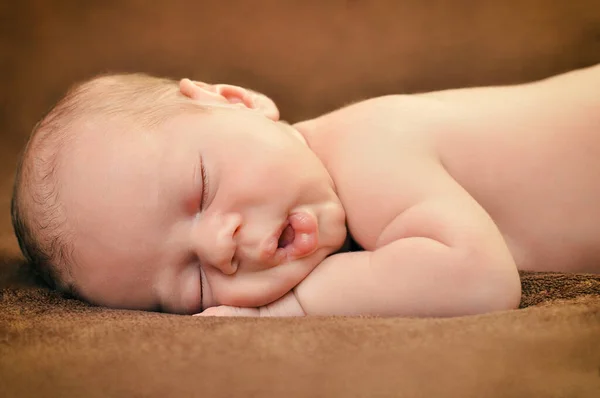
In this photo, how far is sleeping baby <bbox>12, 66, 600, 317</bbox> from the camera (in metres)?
0.83

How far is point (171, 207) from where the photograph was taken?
0.85 meters

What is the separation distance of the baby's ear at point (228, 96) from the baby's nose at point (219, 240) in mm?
252

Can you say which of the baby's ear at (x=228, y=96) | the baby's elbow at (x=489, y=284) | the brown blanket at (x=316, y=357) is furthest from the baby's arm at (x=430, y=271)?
the baby's ear at (x=228, y=96)

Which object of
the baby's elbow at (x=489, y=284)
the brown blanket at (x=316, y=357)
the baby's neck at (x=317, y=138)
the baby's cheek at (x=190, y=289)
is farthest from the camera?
the baby's neck at (x=317, y=138)

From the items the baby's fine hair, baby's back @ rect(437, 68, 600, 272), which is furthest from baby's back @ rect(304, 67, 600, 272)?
the baby's fine hair

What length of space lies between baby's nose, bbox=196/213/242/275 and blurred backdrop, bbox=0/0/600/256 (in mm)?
671

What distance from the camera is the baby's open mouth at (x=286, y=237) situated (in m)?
0.90

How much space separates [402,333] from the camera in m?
0.65

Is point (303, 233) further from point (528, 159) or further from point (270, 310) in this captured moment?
point (528, 159)

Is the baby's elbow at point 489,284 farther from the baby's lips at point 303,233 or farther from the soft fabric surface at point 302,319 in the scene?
the baby's lips at point 303,233

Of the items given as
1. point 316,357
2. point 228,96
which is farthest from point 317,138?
point 316,357

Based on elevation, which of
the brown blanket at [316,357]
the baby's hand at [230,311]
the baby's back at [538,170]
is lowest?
the baby's hand at [230,311]

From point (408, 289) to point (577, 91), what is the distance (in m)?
0.48

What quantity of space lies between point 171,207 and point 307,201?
201mm
